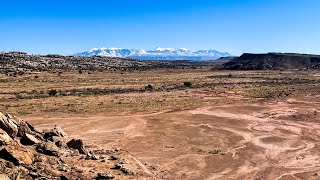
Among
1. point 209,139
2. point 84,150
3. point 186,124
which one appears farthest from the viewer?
point 186,124

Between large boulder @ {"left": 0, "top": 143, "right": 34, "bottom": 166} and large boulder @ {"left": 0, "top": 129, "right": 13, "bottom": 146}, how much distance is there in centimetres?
53

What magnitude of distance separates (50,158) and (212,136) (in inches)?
683

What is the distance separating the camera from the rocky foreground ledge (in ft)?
56.9

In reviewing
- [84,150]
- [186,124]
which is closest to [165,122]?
[186,124]

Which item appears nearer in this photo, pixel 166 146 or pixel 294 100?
pixel 166 146

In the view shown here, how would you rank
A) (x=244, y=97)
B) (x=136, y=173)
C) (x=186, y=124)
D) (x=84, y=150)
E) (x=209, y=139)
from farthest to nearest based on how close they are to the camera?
1. (x=244, y=97)
2. (x=186, y=124)
3. (x=209, y=139)
4. (x=84, y=150)
5. (x=136, y=173)

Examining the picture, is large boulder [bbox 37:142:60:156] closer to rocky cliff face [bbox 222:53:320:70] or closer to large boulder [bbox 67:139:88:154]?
large boulder [bbox 67:139:88:154]

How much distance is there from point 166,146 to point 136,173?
28.1ft

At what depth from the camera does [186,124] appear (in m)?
39.0

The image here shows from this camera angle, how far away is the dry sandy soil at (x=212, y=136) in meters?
23.7

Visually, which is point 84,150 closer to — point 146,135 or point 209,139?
point 146,135

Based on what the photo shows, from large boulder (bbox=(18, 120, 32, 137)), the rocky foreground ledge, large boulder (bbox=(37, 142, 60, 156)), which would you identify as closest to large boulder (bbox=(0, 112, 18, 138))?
the rocky foreground ledge

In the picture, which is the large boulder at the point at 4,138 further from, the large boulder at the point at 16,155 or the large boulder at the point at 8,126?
the large boulder at the point at 8,126

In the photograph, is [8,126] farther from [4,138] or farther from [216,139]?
[216,139]
